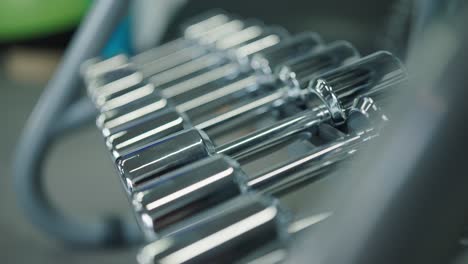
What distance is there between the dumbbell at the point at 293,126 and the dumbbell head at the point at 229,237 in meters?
0.07

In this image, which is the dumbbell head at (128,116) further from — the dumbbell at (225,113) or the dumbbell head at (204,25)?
the dumbbell head at (204,25)

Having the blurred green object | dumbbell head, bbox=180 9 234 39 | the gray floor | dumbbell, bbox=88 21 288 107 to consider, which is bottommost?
the gray floor

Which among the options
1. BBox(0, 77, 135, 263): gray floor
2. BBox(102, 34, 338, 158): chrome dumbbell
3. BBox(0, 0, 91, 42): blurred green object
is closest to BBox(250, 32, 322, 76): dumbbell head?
BBox(102, 34, 338, 158): chrome dumbbell

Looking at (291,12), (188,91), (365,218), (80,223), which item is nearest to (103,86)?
(188,91)

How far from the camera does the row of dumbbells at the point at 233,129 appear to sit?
28cm

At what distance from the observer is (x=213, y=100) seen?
467mm

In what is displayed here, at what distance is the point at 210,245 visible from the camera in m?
0.27

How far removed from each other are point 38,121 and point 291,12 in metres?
0.78

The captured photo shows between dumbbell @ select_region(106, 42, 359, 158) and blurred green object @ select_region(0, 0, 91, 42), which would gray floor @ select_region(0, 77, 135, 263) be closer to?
blurred green object @ select_region(0, 0, 91, 42)

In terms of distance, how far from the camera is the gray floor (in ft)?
4.02

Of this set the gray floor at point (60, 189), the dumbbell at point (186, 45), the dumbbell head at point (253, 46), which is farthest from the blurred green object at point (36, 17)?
the dumbbell head at point (253, 46)

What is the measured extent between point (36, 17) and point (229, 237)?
79.3 inches

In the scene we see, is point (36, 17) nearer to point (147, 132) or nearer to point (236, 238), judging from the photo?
point (147, 132)

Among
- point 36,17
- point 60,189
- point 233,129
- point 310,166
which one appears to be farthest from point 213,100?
point 36,17
